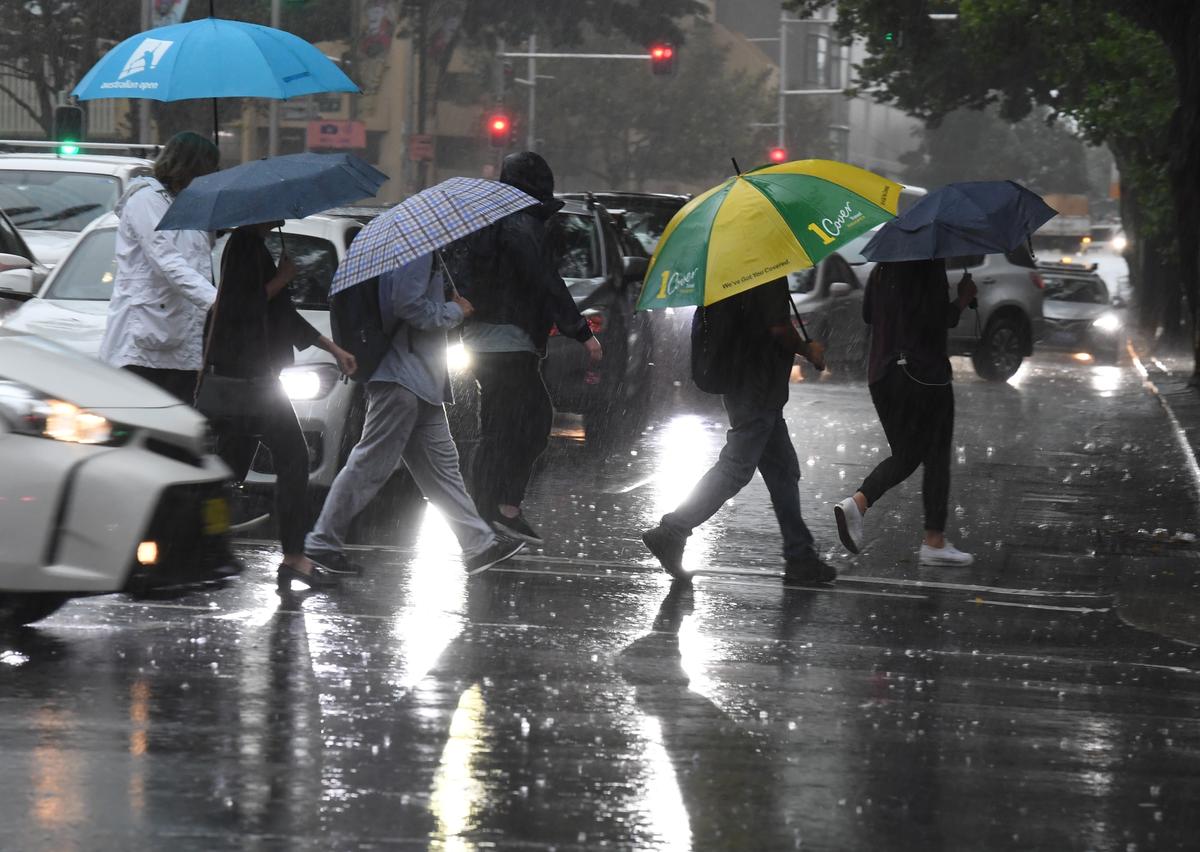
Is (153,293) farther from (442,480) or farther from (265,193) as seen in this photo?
(442,480)

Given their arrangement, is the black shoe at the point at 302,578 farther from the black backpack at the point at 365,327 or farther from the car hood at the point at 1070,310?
the car hood at the point at 1070,310

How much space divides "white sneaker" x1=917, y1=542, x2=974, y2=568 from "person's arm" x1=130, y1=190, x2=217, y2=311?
3.74 metres

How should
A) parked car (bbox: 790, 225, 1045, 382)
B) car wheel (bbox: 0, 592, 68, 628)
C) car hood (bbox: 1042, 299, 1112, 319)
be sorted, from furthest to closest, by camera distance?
1. car hood (bbox: 1042, 299, 1112, 319)
2. parked car (bbox: 790, 225, 1045, 382)
3. car wheel (bbox: 0, 592, 68, 628)

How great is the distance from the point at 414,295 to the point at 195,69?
2895 mm

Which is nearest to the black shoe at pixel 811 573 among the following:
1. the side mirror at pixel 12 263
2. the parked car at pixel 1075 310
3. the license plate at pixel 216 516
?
the license plate at pixel 216 516

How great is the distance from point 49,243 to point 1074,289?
20288 mm

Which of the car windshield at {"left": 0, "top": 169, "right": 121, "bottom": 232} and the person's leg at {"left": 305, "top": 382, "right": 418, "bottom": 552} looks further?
the car windshield at {"left": 0, "top": 169, "right": 121, "bottom": 232}

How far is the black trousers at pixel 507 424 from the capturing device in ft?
30.9

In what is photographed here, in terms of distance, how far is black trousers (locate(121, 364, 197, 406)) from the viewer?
8.55 meters

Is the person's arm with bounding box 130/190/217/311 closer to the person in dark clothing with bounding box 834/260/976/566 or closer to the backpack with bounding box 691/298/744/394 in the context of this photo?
the backpack with bounding box 691/298/744/394

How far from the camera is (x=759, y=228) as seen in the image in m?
8.31

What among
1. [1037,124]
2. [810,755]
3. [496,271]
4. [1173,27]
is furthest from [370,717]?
[1037,124]

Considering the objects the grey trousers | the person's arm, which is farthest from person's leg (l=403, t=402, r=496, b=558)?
the person's arm

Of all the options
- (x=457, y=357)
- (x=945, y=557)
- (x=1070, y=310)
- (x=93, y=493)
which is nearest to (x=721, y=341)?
(x=945, y=557)
